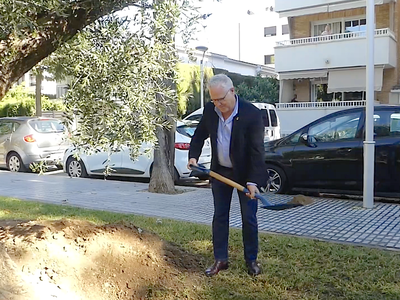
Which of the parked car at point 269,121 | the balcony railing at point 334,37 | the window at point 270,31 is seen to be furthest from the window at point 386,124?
the window at point 270,31

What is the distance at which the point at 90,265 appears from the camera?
415 cm

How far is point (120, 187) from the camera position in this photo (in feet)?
34.7

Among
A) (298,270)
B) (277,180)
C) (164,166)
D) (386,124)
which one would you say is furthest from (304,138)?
(298,270)

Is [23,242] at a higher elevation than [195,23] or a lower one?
lower

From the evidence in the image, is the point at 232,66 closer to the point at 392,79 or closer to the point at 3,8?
the point at 392,79

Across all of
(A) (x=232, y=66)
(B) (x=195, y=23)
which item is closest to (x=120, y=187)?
(B) (x=195, y=23)

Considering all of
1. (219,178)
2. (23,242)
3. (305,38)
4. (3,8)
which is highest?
(305,38)

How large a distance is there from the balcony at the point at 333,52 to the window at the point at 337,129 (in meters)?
10.1

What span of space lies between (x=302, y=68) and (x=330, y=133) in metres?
11.3

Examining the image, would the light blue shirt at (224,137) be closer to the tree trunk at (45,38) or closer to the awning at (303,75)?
the tree trunk at (45,38)

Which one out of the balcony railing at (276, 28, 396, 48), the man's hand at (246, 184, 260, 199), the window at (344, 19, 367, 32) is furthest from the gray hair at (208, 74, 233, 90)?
the window at (344, 19, 367, 32)

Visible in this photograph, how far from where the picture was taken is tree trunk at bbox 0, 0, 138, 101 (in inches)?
152

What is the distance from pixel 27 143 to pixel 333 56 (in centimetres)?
1230

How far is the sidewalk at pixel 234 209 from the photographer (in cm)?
619
